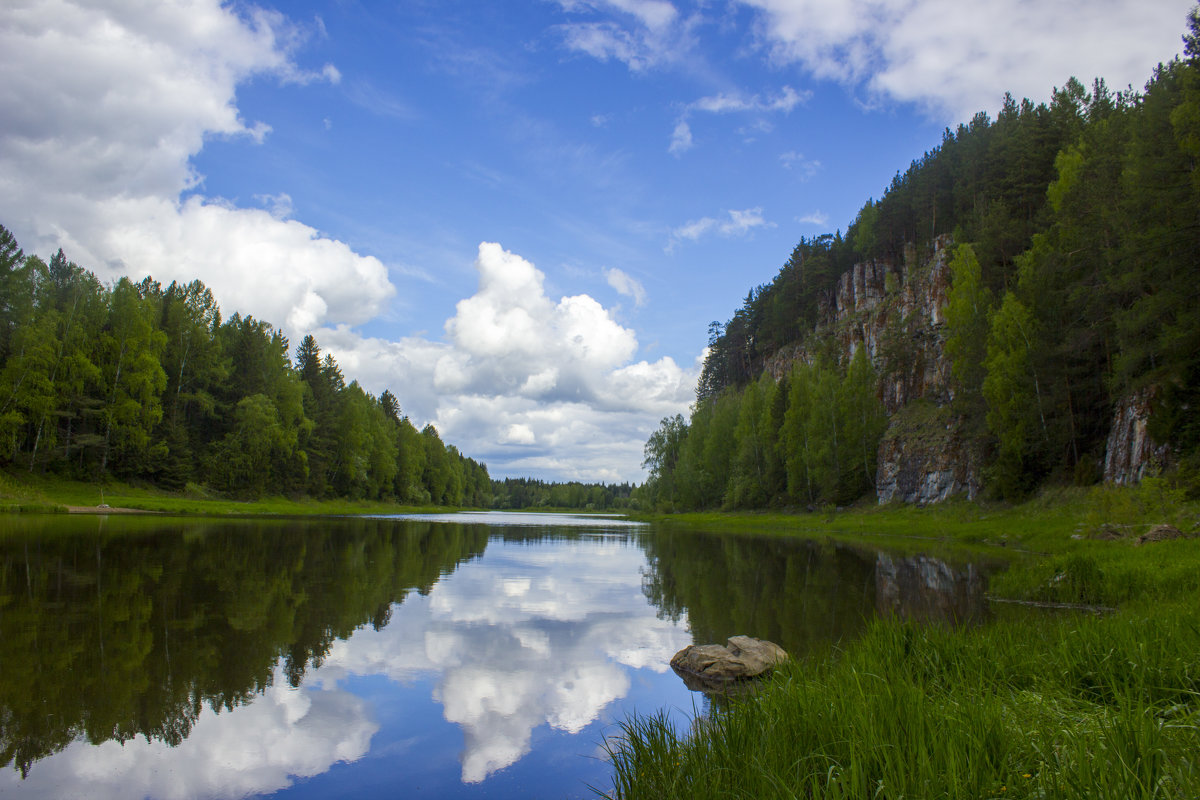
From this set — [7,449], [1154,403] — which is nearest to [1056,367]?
[1154,403]

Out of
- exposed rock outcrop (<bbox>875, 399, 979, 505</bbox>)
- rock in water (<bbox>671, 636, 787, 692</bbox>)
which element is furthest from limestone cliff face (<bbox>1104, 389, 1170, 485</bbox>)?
rock in water (<bbox>671, 636, 787, 692</bbox>)

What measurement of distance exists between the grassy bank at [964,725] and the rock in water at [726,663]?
1544 millimetres

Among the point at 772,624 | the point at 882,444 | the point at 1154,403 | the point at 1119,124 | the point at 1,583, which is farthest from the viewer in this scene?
the point at 882,444

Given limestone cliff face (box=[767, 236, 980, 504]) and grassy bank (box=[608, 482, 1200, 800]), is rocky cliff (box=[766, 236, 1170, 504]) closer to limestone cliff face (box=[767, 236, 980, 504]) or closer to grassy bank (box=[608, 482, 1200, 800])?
limestone cliff face (box=[767, 236, 980, 504])

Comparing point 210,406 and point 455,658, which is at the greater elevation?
point 210,406

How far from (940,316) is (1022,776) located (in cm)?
7914

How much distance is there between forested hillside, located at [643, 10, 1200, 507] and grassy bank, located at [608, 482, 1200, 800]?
80.6 feet

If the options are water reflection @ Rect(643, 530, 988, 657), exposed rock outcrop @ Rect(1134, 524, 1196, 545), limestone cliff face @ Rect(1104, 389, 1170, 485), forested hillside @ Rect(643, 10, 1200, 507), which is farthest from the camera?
limestone cliff face @ Rect(1104, 389, 1170, 485)

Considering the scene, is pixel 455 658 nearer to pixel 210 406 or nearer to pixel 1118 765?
pixel 1118 765

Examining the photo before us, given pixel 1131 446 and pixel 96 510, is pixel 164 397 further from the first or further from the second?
pixel 1131 446

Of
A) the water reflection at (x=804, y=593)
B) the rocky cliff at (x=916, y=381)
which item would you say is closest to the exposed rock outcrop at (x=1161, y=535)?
the water reflection at (x=804, y=593)

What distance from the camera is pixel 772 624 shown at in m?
15.2

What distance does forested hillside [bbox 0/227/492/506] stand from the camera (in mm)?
55625

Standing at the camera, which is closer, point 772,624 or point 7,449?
point 772,624
